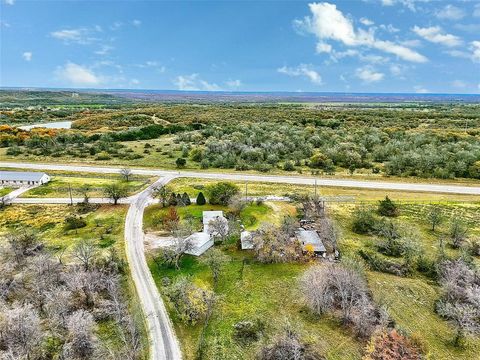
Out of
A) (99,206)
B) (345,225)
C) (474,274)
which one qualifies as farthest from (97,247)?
(474,274)

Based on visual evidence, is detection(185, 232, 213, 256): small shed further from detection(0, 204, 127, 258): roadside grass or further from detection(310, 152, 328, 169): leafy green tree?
detection(310, 152, 328, 169): leafy green tree

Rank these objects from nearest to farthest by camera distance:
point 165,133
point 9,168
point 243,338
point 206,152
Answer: point 243,338 → point 9,168 → point 206,152 → point 165,133

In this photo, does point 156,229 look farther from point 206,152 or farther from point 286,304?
point 206,152

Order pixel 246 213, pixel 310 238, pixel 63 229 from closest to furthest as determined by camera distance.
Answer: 1. pixel 310 238
2. pixel 63 229
3. pixel 246 213

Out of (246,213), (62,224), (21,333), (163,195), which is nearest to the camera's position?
(21,333)

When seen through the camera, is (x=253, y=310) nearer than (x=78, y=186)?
Yes

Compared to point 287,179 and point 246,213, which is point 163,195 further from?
point 287,179

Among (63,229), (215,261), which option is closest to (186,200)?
(63,229)
